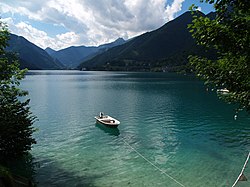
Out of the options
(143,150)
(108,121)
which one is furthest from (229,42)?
(108,121)

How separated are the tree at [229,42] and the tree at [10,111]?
45.5 feet

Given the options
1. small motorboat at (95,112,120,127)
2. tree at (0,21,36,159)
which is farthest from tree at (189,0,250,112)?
small motorboat at (95,112,120,127)

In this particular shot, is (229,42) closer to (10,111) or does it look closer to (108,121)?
(10,111)

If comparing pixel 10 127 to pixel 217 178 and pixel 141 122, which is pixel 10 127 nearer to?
pixel 217 178

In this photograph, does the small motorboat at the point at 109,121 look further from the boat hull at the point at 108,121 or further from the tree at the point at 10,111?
the tree at the point at 10,111

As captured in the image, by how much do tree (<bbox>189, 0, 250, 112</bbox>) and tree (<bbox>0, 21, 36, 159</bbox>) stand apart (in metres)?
13.9

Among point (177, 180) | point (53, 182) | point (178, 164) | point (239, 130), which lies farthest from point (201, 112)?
point (53, 182)

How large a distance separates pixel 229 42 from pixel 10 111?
1930 cm

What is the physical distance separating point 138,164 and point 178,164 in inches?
167

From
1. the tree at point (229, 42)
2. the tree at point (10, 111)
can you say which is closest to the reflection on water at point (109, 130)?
the tree at point (10, 111)

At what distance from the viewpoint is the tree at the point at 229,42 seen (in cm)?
817

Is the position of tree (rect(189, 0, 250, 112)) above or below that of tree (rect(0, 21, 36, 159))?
above

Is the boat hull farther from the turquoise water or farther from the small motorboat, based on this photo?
the turquoise water

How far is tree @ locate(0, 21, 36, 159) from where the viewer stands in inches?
701
